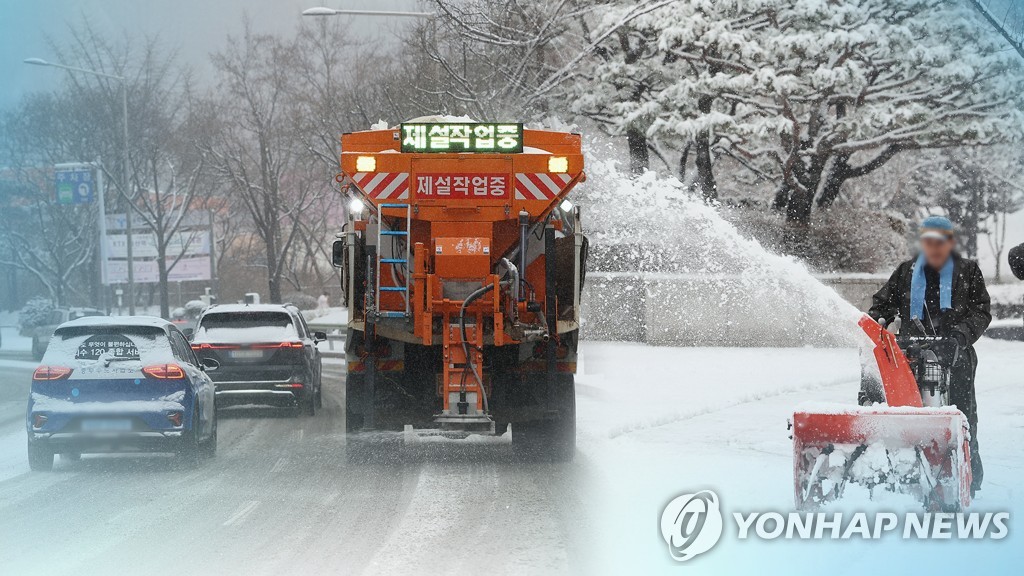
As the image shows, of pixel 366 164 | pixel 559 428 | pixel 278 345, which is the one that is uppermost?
pixel 366 164

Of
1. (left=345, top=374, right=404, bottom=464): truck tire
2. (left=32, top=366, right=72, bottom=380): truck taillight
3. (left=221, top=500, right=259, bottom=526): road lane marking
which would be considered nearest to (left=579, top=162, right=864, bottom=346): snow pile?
(left=345, top=374, right=404, bottom=464): truck tire

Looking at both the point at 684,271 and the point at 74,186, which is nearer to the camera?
the point at 684,271

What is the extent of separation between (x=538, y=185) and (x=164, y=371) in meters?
4.03

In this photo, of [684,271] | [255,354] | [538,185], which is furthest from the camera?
[684,271]

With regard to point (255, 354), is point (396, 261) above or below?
above

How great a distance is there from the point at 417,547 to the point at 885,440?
9.74ft

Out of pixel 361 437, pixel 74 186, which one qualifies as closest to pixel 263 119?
pixel 74 186

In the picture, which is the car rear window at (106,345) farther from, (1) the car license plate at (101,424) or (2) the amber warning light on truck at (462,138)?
(2) the amber warning light on truck at (462,138)

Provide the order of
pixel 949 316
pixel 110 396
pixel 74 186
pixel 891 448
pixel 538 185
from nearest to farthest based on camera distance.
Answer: pixel 891 448
pixel 949 316
pixel 538 185
pixel 110 396
pixel 74 186

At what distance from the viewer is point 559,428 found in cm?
1257

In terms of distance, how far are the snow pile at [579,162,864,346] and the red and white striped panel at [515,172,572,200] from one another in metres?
13.1

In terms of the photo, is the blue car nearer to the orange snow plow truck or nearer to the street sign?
the orange snow plow truck

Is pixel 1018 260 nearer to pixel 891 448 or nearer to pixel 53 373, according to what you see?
pixel 891 448

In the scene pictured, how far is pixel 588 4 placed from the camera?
1125 inches
